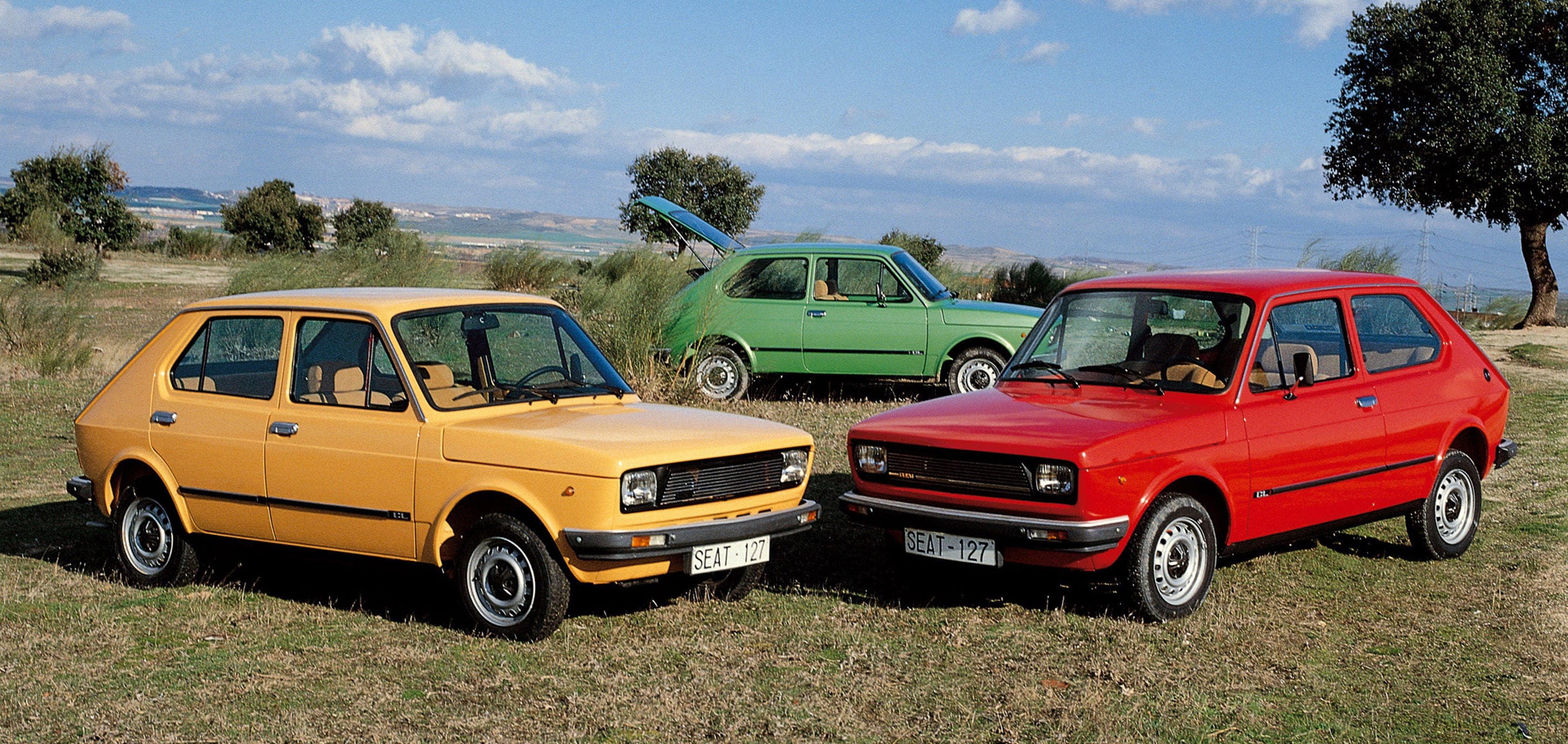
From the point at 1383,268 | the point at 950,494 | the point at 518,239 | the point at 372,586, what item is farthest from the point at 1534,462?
the point at 518,239

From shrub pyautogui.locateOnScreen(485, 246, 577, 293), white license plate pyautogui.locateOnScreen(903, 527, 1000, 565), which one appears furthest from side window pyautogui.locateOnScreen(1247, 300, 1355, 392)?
shrub pyautogui.locateOnScreen(485, 246, 577, 293)

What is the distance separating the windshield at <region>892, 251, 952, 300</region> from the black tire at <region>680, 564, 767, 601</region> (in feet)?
27.3

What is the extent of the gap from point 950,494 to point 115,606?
4.30 metres

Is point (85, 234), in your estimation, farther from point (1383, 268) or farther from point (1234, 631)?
point (1234, 631)

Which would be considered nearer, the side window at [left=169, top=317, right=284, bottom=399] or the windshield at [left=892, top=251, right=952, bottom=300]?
the side window at [left=169, top=317, right=284, bottom=399]

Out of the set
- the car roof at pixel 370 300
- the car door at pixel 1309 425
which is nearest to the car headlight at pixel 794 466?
the car roof at pixel 370 300

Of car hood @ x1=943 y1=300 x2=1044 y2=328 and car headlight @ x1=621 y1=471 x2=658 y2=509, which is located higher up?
car hood @ x1=943 y1=300 x2=1044 y2=328

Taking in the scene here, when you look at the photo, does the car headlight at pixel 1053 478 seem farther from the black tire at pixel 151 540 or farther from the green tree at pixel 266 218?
the green tree at pixel 266 218

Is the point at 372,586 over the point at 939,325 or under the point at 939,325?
under

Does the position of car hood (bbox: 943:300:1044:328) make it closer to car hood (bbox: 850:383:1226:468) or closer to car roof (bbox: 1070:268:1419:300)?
car roof (bbox: 1070:268:1419:300)

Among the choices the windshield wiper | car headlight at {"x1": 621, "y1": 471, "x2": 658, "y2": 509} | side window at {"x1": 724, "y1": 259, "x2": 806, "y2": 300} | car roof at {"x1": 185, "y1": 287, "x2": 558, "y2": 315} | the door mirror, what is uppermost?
side window at {"x1": 724, "y1": 259, "x2": 806, "y2": 300}

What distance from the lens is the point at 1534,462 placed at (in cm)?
1151

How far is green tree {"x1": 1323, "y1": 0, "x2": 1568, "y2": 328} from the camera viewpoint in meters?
26.6

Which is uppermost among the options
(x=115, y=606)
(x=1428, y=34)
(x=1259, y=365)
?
(x=1428, y=34)
